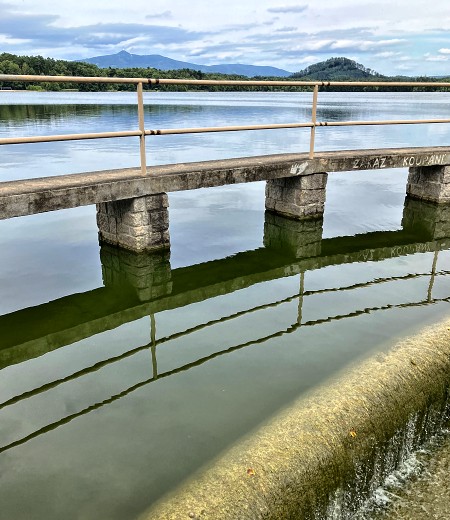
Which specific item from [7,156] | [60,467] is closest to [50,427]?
[60,467]

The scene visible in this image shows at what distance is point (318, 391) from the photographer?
3.15 meters

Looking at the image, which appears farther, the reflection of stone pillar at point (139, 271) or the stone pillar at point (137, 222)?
the stone pillar at point (137, 222)

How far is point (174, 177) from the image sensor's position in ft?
19.1

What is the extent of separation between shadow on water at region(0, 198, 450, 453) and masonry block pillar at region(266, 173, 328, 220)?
17cm

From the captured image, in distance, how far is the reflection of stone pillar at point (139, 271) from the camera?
5.23 metres

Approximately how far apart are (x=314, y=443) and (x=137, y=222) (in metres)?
3.76

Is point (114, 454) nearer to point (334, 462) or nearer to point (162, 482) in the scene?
point (162, 482)

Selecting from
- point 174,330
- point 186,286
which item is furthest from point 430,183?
point 174,330

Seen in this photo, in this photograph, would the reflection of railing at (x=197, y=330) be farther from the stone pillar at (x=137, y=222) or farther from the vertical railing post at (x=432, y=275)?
the stone pillar at (x=137, y=222)

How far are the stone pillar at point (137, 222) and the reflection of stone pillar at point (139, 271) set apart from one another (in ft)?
0.38

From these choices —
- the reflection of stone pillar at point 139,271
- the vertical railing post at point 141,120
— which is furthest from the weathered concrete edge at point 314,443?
the vertical railing post at point 141,120

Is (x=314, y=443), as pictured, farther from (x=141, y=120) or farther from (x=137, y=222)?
(x=141, y=120)

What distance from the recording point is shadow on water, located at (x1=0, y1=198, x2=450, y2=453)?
155 inches

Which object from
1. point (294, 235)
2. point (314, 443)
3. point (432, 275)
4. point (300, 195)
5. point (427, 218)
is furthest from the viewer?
point (427, 218)
